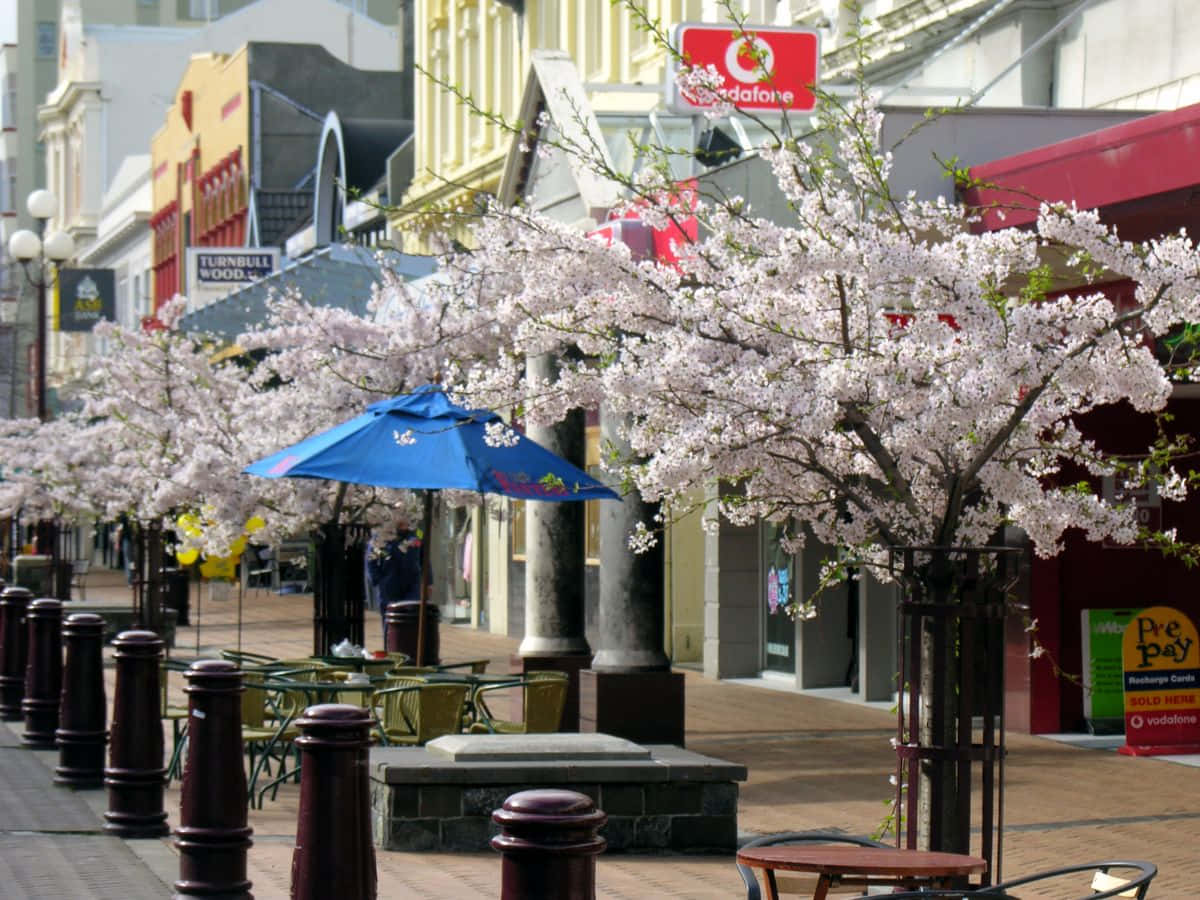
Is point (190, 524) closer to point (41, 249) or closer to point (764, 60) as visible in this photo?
point (764, 60)

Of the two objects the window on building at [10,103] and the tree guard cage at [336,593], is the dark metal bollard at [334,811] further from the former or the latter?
the window on building at [10,103]

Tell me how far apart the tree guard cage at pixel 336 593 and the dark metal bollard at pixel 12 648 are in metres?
2.17

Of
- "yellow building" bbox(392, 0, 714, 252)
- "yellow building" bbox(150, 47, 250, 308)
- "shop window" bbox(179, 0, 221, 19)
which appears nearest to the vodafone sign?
"yellow building" bbox(392, 0, 714, 252)

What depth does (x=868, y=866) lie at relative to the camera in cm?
620

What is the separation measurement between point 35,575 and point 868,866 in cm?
2847

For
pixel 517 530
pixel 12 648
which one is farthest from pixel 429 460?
pixel 517 530

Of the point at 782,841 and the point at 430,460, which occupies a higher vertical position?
the point at 430,460

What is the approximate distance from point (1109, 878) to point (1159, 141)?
21.3 ft

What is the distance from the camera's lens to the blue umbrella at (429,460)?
44.2 ft

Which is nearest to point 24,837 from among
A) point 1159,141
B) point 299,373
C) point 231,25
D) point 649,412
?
point 649,412

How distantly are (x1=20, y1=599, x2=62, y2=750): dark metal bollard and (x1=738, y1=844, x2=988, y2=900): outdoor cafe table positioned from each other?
8.68m

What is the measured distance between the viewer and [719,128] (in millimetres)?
20438

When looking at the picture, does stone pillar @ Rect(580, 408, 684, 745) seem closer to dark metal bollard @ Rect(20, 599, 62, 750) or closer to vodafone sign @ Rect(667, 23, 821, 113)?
dark metal bollard @ Rect(20, 599, 62, 750)

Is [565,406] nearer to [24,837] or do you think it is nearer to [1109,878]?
[1109,878]
